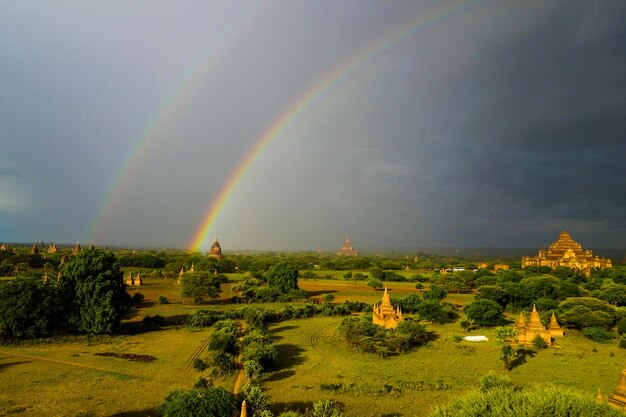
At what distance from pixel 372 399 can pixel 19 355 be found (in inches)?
929

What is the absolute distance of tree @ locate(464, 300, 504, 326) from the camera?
4097 centimetres

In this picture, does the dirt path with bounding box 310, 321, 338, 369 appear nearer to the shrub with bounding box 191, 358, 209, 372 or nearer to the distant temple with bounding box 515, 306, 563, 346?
the shrub with bounding box 191, 358, 209, 372

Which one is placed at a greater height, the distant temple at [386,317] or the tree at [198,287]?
the tree at [198,287]

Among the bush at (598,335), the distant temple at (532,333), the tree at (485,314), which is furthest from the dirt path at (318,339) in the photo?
the bush at (598,335)

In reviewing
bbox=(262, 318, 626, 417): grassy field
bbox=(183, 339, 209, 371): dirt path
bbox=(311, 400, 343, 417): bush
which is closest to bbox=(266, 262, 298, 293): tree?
bbox=(262, 318, 626, 417): grassy field

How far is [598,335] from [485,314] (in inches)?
366

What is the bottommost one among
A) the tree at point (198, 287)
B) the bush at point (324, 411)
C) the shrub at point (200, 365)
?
the shrub at point (200, 365)

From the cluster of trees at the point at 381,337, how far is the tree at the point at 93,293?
19.4 metres

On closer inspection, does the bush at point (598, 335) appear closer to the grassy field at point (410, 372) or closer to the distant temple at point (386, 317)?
the grassy field at point (410, 372)

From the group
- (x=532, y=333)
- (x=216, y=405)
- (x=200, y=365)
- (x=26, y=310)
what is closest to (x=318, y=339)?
(x=200, y=365)

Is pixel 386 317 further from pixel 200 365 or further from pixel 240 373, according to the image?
pixel 200 365

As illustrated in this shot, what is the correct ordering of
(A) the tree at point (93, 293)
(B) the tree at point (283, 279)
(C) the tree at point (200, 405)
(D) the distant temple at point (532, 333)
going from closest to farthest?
(C) the tree at point (200, 405) → (A) the tree at point (93, 293) → (D) the distant temple at point (532, 333) → (B) the tree at point (283, 279)

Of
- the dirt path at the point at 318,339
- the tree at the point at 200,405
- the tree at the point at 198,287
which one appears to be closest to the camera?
the tree at the point at 200,405

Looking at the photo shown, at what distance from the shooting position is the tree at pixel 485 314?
134 feet
